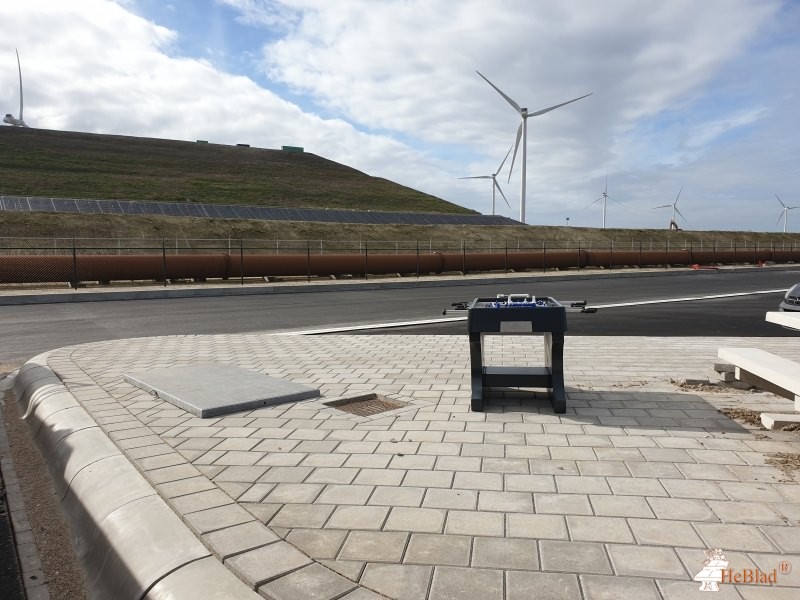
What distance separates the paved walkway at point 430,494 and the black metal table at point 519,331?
24cm

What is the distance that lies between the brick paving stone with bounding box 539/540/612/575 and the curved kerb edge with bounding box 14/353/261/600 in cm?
126

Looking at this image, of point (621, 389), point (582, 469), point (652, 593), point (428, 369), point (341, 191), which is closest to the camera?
point (652, 593)

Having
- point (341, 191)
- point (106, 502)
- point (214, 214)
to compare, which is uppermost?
point (341, 191)

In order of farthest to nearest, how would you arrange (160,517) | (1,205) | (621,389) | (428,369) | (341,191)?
(341,191) < (1,205) < (428,369) < (621,389) < (160,517)

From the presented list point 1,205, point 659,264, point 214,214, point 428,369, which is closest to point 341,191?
point 214,214

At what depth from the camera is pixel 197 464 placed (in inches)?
151

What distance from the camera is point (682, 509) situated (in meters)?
3.10

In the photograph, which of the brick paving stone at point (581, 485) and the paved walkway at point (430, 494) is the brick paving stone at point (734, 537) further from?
the brick paving stone at point (581, 485)

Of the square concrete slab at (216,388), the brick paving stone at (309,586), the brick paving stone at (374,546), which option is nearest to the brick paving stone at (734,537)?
the brick paving stone at (374,546)

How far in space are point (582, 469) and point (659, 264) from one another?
41170 mm

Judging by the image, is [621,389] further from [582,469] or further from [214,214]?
[214,214]

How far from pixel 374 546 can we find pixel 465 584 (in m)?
0.51

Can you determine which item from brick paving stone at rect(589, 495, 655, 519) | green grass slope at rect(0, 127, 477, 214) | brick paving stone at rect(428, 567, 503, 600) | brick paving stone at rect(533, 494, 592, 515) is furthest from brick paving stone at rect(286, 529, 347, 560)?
green grass slope at rect(0, 127, 477, 214)

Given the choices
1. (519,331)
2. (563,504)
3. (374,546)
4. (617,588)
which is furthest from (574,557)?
(519,331)
